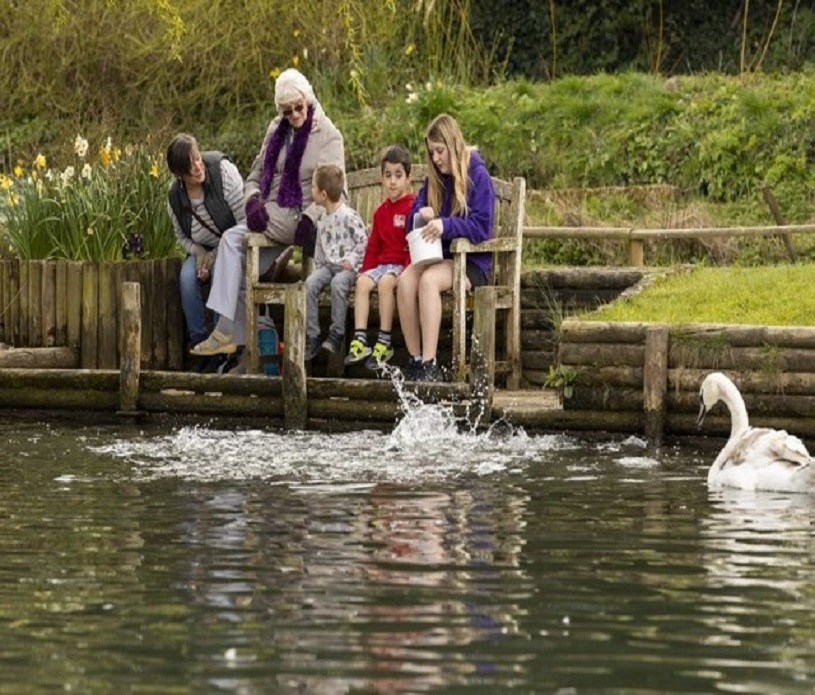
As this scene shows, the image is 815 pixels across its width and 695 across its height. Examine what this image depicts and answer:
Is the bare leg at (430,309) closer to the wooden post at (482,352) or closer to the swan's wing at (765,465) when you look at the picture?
the wooden post at (482,352)

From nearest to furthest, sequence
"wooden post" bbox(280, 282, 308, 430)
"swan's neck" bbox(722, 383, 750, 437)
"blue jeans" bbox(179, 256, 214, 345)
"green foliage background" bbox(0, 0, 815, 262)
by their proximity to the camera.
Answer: "swan's neck" bbox(722, 383, 750, 437)
"wooden post" bbox(280, 282, 308, 430)
"blue jeans" bbox(179, 256, 214, 345)
"green foliage background" bbox(0, 0, 815, 262)

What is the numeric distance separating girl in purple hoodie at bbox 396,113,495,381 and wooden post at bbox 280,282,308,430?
0.60m

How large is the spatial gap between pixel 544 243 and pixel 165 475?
5968mm

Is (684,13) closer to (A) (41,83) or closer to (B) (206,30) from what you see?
(B) (206,30)

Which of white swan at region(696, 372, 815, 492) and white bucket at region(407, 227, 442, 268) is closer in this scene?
white swan at region(696, 372, 815, 492)

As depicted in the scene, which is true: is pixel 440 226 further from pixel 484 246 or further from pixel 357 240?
pixel 357 240

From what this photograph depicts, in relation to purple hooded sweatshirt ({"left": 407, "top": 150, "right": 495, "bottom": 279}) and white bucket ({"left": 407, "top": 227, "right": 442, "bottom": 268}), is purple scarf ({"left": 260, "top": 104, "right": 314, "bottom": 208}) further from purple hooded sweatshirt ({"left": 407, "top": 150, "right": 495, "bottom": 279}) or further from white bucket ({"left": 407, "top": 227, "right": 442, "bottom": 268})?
white bucket ({"left": 407, "top": 227, "right": 442, "bottom": 268})

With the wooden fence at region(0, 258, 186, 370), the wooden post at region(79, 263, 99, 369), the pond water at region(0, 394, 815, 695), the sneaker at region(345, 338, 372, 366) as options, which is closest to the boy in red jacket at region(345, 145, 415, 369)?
the sneaker at region(345, 338, 372, 366)

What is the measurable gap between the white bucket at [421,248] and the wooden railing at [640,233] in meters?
1.58

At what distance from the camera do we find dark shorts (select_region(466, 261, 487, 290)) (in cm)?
1330

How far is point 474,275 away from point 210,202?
1779mm

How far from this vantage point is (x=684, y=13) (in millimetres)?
21906

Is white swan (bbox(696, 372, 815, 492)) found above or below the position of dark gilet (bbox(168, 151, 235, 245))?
below

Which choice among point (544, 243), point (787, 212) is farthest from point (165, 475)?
point (787, 212)
